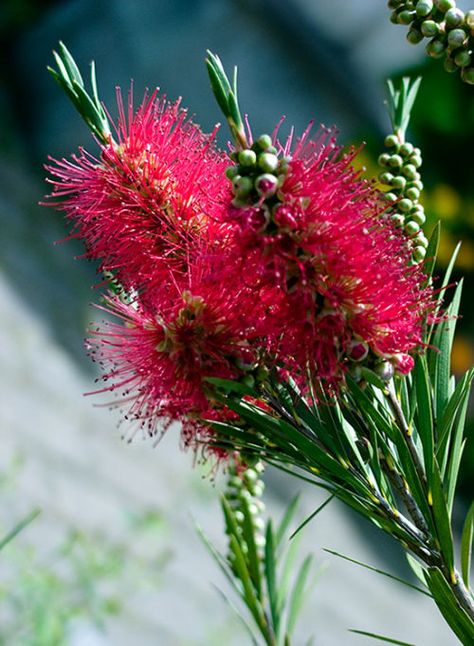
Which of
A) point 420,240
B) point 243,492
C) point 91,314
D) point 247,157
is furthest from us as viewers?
point 91,314

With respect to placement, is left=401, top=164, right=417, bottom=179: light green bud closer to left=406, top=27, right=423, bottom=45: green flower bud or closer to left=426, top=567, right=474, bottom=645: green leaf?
left=406, top=27, right=423, bottom=45: green flower bud

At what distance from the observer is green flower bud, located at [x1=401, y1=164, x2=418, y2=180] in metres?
0.47

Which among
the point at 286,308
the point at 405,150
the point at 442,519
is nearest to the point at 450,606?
the point at 442,519

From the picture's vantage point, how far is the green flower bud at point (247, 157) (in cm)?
35

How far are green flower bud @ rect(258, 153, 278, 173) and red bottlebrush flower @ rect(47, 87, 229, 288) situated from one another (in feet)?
0.20

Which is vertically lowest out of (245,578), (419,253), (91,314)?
(245,578)

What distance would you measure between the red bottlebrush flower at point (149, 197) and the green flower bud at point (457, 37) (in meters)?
0.13

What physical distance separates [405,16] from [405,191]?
0.32 feet

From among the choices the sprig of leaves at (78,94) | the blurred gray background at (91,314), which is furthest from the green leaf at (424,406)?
the blurred gray background at (91,314)

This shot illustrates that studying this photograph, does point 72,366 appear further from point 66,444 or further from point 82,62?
point 82,62

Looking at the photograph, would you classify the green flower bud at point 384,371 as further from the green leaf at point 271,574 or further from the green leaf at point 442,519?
Answer: the green leaf at point 271,574

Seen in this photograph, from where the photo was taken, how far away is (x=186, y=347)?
1.40 ft

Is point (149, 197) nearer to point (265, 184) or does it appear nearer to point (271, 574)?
point (265, 184)

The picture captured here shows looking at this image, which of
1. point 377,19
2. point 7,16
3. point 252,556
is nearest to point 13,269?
point 7,16
